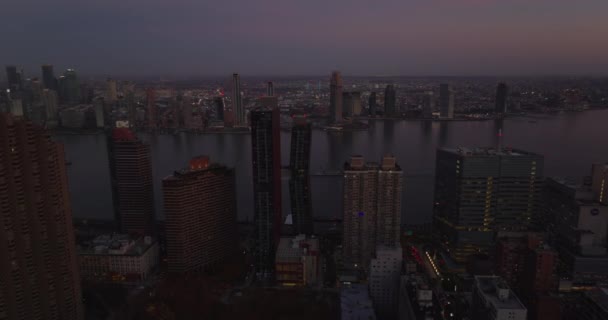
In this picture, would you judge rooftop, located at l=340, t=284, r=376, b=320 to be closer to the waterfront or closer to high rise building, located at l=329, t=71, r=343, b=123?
the waterfront

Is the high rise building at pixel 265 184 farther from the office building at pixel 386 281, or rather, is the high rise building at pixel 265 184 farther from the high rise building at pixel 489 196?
the high rise building at pixel 489 196

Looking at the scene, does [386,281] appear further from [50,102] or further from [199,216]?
[50,102]

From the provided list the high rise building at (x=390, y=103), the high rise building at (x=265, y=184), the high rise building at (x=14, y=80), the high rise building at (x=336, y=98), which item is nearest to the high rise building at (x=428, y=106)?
the high rise building at (x=390, y=103)

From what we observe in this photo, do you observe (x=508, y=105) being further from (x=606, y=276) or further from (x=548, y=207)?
(x=606, y=276)

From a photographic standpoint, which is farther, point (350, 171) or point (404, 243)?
point (404, 243)

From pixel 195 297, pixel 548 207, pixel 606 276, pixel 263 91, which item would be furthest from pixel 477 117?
pixel 195 297

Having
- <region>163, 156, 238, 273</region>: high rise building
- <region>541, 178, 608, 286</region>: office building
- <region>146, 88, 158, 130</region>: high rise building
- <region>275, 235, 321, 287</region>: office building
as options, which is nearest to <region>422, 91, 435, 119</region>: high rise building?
<region>146, 88, 158, 130</region>: high rise building
